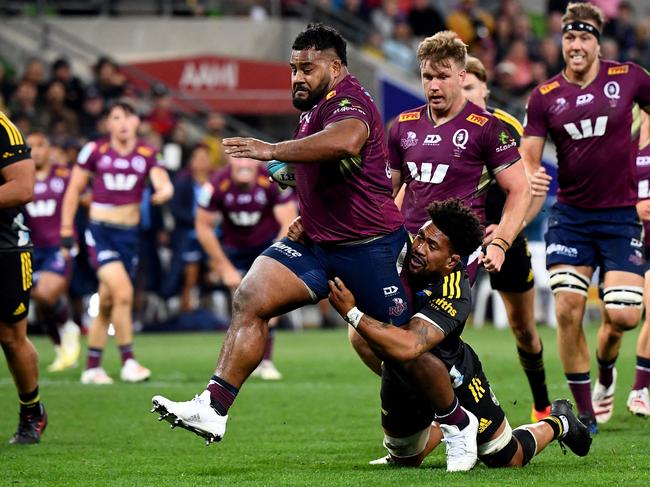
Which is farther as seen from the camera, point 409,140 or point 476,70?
point 476,70

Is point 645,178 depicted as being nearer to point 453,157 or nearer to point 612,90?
point 612,90

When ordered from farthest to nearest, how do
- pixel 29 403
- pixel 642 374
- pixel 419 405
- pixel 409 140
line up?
pixel 642 374 → pixel 29 403 → pixel 409 140 → pixel 419 405

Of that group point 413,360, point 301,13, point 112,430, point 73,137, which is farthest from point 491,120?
point 301,13

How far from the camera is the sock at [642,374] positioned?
10.7 metres

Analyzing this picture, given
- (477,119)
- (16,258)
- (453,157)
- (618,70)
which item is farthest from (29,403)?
(618,70)

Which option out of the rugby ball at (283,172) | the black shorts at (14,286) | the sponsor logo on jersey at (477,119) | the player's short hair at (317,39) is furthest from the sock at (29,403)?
the sponsor logo on jersey at (477,119)

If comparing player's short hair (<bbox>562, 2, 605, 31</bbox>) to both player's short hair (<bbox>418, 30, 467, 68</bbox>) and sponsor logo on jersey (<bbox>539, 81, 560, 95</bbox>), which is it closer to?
sponsor logo on jersey (<bbox>539, 81, 560, 95</bbox>)

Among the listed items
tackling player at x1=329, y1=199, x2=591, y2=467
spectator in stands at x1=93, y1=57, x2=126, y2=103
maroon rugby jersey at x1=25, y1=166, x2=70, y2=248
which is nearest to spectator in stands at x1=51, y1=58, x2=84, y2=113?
spectator in stands at x1=93, y1=57, x2=126, y2=103

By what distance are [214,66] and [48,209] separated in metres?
8.91

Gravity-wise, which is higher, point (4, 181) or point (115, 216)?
point (4, 181)

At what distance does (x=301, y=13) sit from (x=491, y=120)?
697 inches

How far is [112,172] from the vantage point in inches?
571

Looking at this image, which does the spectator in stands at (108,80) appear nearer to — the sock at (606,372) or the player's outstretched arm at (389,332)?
the sock at (606,372)

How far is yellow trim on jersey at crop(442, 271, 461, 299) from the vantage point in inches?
309
